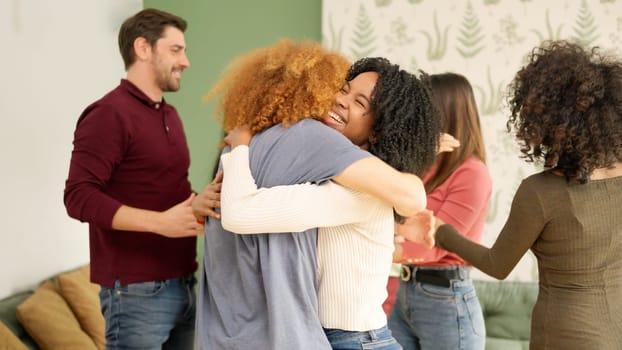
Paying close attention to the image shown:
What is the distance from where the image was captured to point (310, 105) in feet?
4.44

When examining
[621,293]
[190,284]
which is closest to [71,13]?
[190,284]

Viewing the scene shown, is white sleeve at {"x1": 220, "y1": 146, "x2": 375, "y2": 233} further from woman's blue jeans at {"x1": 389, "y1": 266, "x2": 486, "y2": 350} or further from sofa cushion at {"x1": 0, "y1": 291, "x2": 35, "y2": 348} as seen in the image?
sofa cushion at {"x1": 0, "y1": 291, "x2": 35, "y2": 348}

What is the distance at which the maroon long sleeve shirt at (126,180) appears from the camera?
6.72 feet

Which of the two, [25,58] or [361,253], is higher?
[25,58]

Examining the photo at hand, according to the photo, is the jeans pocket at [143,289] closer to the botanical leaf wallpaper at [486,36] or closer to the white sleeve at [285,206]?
the white sleeve at [285,206]

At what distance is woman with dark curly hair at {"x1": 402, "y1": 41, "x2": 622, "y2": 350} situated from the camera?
158 centimetres

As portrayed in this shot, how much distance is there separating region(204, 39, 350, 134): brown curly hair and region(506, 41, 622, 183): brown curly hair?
0.54m

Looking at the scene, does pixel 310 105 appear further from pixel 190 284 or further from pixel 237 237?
pixel 190 284

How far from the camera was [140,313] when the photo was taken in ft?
7.00

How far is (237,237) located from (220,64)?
2.87 m

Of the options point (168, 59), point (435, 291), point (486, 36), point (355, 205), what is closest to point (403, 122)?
point (355, 205)

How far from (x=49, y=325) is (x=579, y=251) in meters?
2.29

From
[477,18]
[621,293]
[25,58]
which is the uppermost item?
[477,18]

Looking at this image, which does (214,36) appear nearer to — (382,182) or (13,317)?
(13,317)
